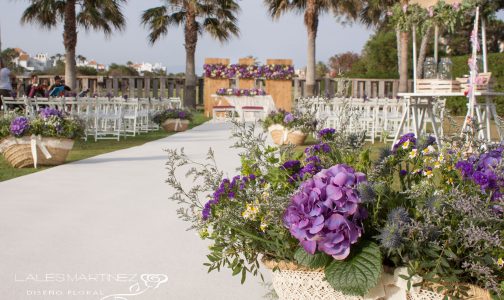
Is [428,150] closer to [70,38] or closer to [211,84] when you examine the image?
[70,38]

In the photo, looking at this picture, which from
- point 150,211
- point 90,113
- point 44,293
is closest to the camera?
point 44,293

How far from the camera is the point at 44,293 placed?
10.1 feet

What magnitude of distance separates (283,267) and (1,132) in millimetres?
6426

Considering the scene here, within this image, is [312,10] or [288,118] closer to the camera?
[288,118]

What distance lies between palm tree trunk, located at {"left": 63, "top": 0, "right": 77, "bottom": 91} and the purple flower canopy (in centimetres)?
1960

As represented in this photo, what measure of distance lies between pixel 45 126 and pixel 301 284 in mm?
6204

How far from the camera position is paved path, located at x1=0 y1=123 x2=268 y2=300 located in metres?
3.12

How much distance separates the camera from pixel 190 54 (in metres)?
24.6

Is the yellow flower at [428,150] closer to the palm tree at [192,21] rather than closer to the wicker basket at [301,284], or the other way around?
the wicker basket at [301,284]

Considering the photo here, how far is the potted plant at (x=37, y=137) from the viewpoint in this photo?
24.7 ft

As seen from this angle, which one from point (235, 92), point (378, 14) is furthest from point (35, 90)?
point (378, 14)

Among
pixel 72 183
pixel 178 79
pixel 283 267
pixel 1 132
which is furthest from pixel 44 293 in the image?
pixel 178 79

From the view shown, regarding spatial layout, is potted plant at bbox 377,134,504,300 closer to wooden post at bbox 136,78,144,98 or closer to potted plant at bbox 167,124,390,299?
potted plant at bbox 167,124,390,299

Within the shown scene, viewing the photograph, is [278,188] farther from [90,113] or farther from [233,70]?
[233,70]
